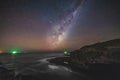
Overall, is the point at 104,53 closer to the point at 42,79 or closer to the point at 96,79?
the point at 96,79

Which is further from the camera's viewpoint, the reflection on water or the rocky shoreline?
the rocky shoreline

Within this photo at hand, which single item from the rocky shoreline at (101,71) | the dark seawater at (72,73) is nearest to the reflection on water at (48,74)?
the dark seawater at (72,73)

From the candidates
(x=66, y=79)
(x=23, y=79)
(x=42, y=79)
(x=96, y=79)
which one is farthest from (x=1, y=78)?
(x=96, y=79)

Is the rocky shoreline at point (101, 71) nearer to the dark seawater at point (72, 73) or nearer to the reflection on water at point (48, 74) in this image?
the dark seawater at point (72, 73)

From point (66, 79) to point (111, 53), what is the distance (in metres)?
59.2

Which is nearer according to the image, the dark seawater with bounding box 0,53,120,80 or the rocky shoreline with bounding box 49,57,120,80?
the dark seawater with bounding box 0,53,120,80

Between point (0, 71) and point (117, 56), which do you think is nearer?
point (0, 71)

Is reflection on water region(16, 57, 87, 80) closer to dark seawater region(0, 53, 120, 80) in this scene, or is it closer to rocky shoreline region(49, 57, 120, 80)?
dark seawater region(0, 53, 120, 80)

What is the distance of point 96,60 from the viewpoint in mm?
89875

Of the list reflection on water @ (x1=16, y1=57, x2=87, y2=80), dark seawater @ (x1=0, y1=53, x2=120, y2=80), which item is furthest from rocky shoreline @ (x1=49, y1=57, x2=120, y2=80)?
reflection on water @ (x1=16, y1=57, x2=87, y2=80)

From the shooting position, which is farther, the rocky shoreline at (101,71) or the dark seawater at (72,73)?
the rocky shoreline at (101,71)

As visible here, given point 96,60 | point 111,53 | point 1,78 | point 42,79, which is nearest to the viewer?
point 1,78

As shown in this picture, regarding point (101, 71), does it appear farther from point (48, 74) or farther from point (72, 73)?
point (48, 74)

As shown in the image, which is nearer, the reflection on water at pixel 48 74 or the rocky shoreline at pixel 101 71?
the reflection on water at pixel 48 74
